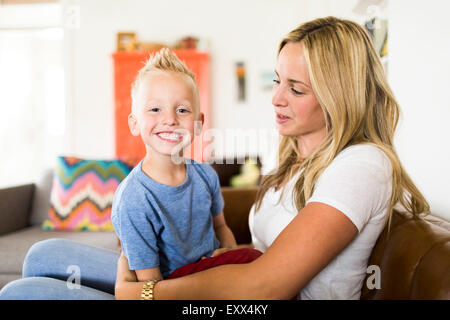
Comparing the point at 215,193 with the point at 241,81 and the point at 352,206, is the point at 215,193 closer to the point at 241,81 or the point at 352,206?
the point at 352,206

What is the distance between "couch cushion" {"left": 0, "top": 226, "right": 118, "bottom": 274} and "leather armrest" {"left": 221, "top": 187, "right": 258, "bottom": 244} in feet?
1.65

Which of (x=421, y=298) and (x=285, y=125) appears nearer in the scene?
(x=421, y=298)

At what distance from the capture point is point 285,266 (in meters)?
0.60

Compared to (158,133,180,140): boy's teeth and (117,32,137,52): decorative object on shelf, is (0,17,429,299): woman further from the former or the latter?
(117,32,137,52): decorative object on shelf

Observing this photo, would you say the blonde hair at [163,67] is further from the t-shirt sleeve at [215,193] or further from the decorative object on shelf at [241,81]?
the decorative object on shelf at [241,81]

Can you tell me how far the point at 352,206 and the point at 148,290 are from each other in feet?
1.26

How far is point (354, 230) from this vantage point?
65cm

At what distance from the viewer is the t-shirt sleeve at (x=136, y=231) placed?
2.37 feet

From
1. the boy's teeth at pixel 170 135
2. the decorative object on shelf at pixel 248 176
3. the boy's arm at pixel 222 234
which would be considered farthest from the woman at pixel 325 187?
the decorative object on shelf at pixel 248 176

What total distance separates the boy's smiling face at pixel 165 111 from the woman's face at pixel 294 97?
0.19 meters

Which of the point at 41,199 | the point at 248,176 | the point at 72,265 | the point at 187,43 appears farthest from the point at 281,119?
the point at 187,43

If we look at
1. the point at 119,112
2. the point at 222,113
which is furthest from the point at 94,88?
the point at 222,113
